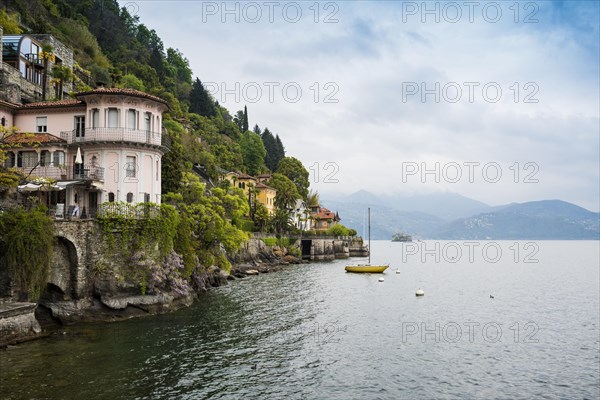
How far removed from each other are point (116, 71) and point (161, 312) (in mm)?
79817

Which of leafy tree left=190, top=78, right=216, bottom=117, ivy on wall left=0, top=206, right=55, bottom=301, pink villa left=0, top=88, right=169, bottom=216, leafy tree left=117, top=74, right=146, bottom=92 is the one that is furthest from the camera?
leafy tree left=190, top=78, right=216, bottom=117

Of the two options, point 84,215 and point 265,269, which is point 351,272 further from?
point 84,215

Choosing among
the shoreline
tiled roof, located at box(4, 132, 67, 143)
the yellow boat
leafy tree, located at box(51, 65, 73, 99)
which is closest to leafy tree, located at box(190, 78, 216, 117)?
the yellow boat

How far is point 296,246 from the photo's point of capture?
108 m

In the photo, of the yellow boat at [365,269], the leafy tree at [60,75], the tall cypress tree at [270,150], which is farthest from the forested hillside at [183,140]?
the yellow boat at [365,269]

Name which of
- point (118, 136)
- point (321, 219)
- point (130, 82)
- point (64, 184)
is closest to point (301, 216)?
point (321, 219)

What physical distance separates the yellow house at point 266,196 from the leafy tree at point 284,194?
1957 mm

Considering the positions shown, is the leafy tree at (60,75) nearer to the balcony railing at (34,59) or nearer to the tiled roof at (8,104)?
the balcony railing at (34,59)

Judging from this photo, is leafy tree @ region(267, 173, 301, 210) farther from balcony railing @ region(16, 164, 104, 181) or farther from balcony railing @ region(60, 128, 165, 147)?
balcony railing @ region(16, 164, 104, 181)

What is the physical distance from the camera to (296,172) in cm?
13500

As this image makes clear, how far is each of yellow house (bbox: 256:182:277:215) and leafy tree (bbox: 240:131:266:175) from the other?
89.0 ft

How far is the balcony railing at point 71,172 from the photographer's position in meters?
39.8

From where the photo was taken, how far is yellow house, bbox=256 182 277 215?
11250cm

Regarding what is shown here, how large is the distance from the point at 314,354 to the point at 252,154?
119 metres
